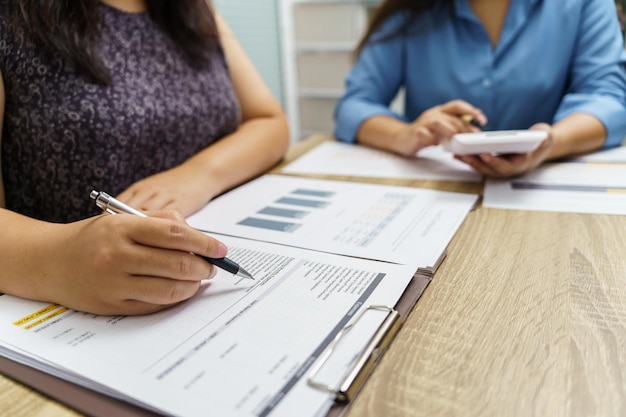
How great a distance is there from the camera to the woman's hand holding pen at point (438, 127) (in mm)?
794

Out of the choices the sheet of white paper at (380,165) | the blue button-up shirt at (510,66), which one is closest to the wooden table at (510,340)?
the sheet of white paper at (380,165)

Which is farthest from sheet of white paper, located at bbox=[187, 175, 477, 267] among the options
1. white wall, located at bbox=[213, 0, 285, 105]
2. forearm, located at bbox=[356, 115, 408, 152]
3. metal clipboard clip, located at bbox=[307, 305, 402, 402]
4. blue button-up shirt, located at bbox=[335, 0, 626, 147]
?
white wall, located at bbox=[213, 0, 285, 105]

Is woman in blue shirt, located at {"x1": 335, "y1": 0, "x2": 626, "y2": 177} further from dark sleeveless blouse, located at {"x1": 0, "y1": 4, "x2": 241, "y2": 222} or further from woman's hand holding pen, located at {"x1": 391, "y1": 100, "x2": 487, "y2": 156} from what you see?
dark sleeveless blouse, located at {"x1": 0, "y1": 4, "x2": 241, "y2": 222}

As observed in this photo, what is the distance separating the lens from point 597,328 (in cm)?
37

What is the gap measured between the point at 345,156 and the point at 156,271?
0.58 meters

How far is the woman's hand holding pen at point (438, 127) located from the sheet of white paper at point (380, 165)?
0.03 m

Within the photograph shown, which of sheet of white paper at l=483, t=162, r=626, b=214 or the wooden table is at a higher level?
sheet of white paper at l=483, t=162, r=626, b=214

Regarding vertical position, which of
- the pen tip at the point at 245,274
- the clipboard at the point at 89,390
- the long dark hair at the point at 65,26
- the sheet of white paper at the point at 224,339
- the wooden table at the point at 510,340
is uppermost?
the long dark hair at the point at 65,26

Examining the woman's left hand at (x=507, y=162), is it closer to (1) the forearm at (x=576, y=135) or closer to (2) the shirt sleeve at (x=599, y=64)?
(1) the forearm at (x=576, y=135)

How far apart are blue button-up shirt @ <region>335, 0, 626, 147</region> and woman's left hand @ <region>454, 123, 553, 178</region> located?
21 centimetres

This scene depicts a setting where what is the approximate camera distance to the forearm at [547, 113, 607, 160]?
78 cm

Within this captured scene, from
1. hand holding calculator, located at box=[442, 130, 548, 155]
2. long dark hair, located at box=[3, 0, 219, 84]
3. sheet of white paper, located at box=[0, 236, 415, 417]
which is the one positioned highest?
long dark hair, located at box=[3, 0, 219, 84]

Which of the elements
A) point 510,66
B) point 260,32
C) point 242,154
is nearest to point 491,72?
point 510,66

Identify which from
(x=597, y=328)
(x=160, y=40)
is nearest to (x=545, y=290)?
(x=597, y=328)
